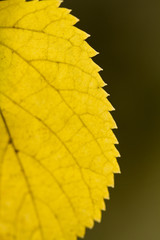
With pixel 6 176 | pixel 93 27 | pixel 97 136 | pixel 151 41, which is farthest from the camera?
pixel 151 41

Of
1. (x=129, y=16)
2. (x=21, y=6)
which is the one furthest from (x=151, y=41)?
(x=21, y=6)

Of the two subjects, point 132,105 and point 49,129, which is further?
point 132,105

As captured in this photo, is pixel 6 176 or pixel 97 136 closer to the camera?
pixel 6 176

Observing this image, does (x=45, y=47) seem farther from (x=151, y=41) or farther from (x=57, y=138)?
(x=151, y=41)

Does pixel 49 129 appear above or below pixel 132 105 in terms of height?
below
